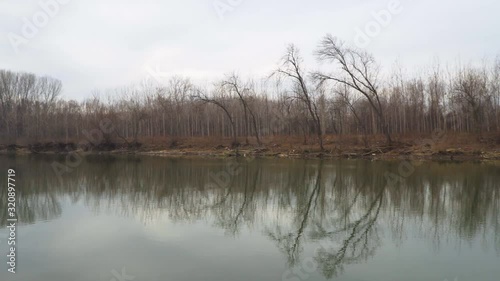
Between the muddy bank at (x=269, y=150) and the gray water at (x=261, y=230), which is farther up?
the muddy bank at (x=269, y=150)

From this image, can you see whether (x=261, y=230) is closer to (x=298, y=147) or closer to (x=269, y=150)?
(x=298, y=147)

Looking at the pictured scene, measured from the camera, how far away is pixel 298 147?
35.4 meters

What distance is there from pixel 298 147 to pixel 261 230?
2629 centimetres

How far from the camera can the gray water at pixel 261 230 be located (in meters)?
6.69

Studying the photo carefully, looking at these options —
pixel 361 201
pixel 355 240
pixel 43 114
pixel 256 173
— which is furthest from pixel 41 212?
pixel 43 114

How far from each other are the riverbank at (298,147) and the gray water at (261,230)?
38.9 feet

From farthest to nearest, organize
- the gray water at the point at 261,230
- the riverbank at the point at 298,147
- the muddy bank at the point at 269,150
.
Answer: the riverbank at the point at 298,147
the muddy bank at the point at 269,150
the gray water at the point at 261,230

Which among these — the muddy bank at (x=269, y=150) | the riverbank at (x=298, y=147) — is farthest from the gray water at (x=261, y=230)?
the riverbank at (x=298, y=147)

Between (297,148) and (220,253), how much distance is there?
27980 mm

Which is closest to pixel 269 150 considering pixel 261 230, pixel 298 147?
pixel 298 147

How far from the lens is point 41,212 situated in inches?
462

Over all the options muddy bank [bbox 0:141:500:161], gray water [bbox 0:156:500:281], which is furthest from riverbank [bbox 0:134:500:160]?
gray water [bbox 0:156:500:281]

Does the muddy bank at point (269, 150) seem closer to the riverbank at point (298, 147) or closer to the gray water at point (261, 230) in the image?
→ the riverbank at point (298, 147)

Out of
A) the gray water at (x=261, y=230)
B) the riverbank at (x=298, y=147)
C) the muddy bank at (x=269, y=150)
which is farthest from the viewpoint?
the riverbank at (x=298, y=147)
